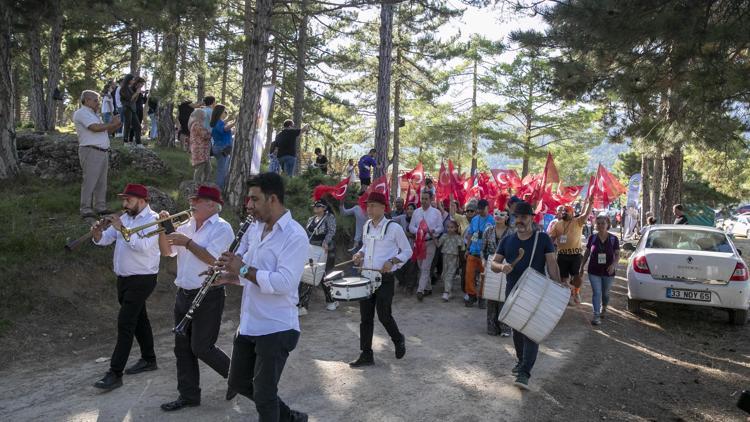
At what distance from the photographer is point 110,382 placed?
5598 millimetres

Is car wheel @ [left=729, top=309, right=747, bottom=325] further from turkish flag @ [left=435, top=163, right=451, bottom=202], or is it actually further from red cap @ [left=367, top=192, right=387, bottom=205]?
red cap @ [left=367, top=192, right=387, bottom=205]

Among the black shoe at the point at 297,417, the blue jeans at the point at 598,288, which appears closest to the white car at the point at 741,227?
the blue jeans at the point at 598,288

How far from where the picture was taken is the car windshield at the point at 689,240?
9.91m

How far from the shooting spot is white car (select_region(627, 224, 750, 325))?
29.9 feet

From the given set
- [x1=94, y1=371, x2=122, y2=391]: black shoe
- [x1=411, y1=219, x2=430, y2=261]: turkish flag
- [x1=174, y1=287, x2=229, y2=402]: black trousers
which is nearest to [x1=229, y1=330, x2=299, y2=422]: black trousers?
[x1=174, y1=287, x2=229, y2=402]: black trousers

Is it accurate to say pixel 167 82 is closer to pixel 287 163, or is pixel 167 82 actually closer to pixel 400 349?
Answer: pixel 287 163

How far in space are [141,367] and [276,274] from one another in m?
3.28

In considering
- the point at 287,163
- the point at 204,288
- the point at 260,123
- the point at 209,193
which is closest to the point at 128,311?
the point at 209,193

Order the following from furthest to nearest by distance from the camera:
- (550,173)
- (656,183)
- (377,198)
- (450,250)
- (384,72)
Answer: (656,183) < (384,72) < (550,173) < (450,250) < (377,198)

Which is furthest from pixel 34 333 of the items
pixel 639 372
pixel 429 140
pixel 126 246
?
pixel 429 140

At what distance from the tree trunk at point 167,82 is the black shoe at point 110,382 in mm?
7868

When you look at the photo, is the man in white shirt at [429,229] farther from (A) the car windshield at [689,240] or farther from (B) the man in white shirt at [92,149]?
(B) the man in white shirt at [92,149]

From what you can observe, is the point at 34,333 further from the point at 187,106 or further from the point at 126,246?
the point at 187,106

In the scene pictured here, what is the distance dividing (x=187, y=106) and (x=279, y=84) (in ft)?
33.4
